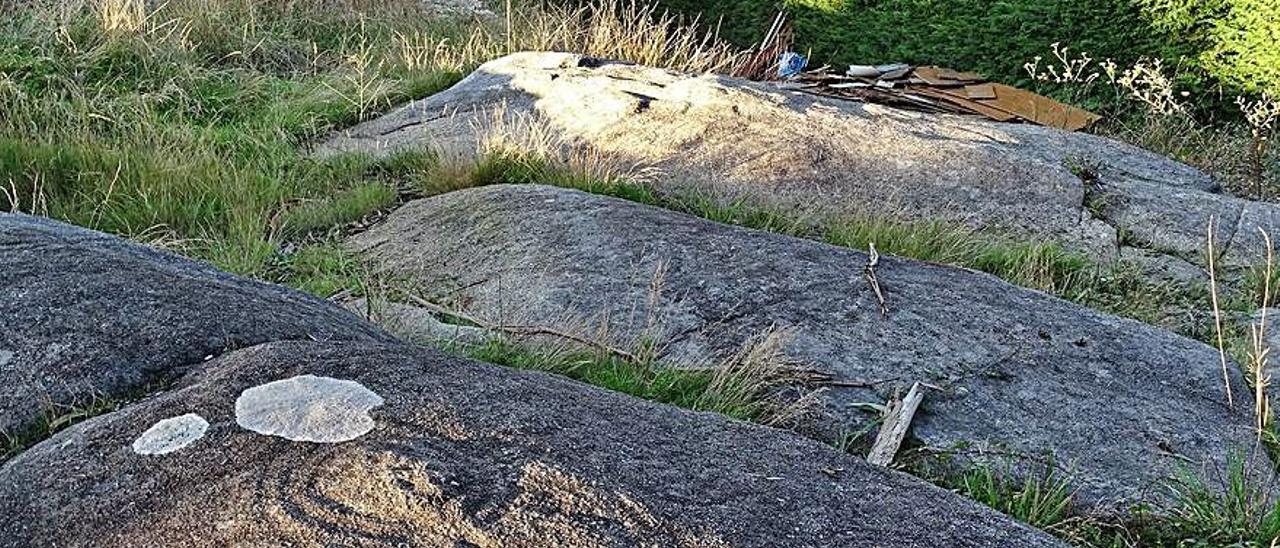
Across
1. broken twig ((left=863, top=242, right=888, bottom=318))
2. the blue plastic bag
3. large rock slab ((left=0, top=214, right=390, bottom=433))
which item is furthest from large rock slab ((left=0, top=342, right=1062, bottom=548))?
the blue plastic bag

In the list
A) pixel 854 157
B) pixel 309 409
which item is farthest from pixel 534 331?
pixel 854 157

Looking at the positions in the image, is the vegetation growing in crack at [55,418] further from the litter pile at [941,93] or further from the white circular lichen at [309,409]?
the litter pile at [941,93]

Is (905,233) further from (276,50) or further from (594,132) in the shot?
(276,50)

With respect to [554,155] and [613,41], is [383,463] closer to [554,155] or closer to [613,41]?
[554,155]

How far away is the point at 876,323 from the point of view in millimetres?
3348

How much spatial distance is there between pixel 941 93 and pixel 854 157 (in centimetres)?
282

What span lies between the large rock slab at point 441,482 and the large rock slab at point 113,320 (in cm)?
13

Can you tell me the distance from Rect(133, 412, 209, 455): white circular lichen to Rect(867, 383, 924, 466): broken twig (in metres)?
1.58

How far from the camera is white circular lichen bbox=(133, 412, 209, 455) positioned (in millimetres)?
1583

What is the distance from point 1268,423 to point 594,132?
3650 mm

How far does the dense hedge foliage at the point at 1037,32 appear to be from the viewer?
751 cm

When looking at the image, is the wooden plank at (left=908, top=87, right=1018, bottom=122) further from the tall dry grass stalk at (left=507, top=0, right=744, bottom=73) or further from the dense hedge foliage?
the tall dry grass stalk at (left=507, top=0, right=744, bottom=73)

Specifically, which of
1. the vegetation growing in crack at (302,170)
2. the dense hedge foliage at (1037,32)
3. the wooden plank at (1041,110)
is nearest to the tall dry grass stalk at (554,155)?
the vegetation growing in crack at (302,170)

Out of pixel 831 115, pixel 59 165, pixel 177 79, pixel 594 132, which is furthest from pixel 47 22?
pixel 831 115
